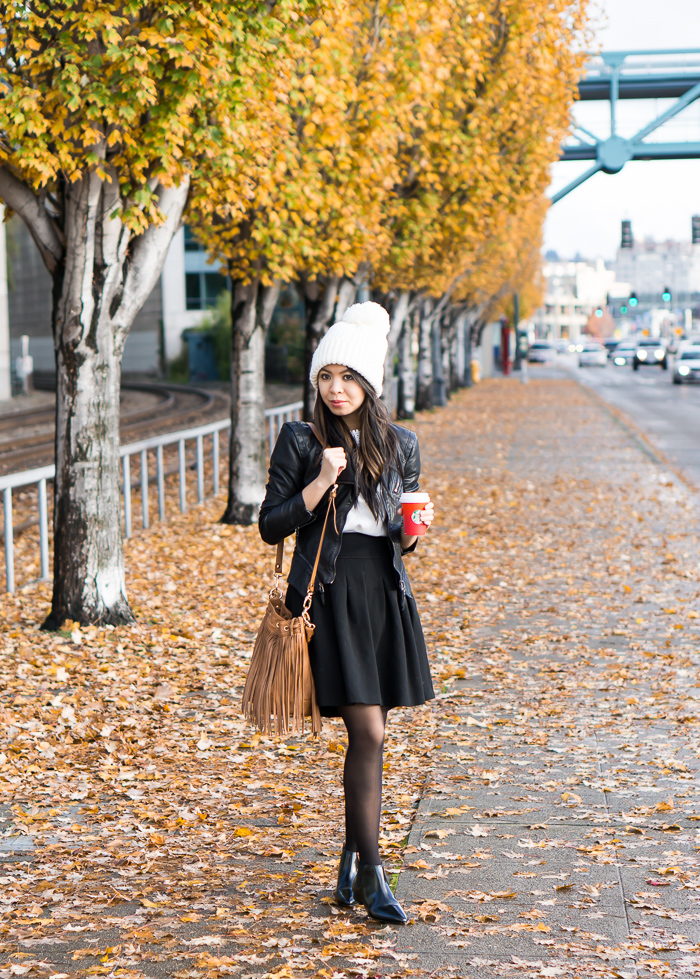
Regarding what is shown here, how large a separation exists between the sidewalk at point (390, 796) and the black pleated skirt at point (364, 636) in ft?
2.42

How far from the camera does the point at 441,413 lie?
34.8 m

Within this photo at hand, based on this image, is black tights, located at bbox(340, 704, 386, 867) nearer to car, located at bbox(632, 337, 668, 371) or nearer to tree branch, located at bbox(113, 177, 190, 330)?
tree branch, located at bbox(113, 177, 190, 330)

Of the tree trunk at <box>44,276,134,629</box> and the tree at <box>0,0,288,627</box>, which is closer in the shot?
the tree at <box>0,0,288,627</box>

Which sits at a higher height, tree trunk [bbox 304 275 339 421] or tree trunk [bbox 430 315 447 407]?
tree trunk [bbox 304 275 339 421]

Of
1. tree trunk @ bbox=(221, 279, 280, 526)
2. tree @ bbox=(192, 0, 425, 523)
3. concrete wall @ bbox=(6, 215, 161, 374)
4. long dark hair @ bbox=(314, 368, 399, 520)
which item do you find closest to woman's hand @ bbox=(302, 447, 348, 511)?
long dark hair @ bbox=(314, 368, 399, 520)

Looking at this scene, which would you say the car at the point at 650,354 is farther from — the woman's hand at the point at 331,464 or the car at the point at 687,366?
the woman's hand at the point at 331,464

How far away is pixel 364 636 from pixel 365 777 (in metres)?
0.46

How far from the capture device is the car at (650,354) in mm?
73688

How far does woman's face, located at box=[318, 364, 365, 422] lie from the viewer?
4.12m

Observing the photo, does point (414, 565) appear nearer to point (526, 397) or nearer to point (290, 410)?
point (290, 410)

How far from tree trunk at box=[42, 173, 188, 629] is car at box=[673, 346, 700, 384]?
46.0 m

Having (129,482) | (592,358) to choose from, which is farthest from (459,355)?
(129,482)

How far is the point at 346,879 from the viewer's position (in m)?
4.16

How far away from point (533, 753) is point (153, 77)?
4.97 meters
